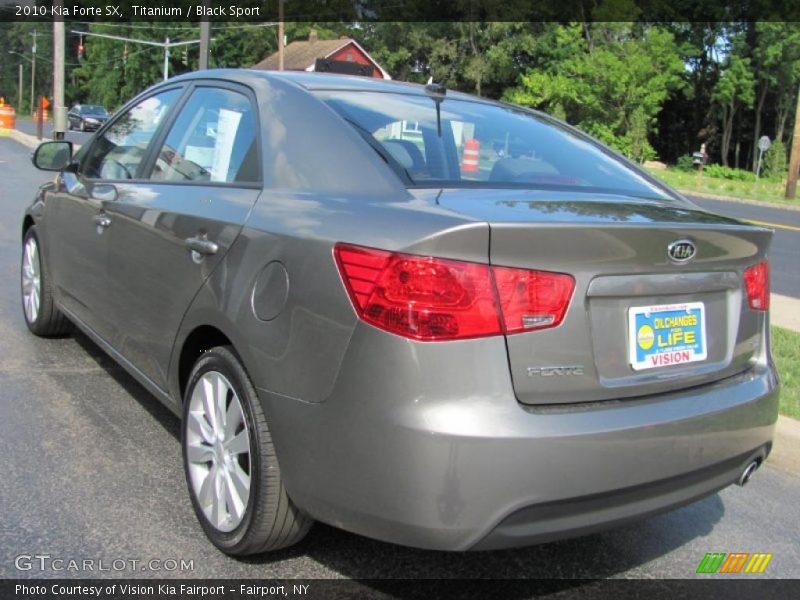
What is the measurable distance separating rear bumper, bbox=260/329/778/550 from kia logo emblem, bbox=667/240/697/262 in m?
0.44

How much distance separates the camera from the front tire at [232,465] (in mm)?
2475

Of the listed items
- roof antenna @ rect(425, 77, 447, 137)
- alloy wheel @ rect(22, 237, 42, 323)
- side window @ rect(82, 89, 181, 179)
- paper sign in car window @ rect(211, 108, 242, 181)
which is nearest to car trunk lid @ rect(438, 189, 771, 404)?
roof antenna @ rect(425, 77, 447, 137)

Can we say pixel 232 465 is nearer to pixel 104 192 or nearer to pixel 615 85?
pixel 104 192

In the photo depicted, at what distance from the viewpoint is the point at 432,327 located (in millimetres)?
2072

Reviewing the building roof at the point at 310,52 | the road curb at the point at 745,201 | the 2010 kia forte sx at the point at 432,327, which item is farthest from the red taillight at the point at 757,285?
the building roof at the point at 310,52

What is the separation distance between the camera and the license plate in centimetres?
231

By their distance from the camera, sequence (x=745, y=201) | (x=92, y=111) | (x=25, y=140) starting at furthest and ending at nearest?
(x=92, y=111)
(x=25, y=140)
(x=745, y=201)

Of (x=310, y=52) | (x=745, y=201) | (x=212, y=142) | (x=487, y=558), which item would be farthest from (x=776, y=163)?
(x=487, y=558)

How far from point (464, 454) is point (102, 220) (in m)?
2.48

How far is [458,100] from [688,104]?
70.7 m

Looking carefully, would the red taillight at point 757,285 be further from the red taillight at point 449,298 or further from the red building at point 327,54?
the red building at point 327,54

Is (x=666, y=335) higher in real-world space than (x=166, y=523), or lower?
higher

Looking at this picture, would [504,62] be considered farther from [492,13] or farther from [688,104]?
[688,104]

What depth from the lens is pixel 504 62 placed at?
193 ft
